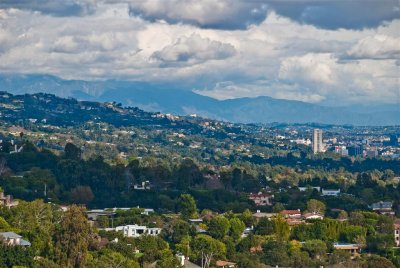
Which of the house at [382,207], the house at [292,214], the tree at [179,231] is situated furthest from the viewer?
the house at [382,207]

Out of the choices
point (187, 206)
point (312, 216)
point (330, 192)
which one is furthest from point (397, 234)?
point (330, 192)

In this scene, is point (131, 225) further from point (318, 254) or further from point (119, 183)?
point (119, 183)

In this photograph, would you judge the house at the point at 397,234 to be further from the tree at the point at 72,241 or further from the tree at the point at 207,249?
the tree at the point at 72,241

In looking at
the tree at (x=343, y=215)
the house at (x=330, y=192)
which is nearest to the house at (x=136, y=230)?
the tree at (x=343, y=215)

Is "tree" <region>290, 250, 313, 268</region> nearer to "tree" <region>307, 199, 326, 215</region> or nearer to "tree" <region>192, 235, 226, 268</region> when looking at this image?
"tree" <region>192, 235, 226, 268</region>

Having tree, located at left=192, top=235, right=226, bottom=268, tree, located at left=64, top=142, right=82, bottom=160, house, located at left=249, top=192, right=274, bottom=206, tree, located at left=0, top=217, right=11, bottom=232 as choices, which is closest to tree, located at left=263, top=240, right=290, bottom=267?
tree, located at left=192, top=235, right=226, bottom=268

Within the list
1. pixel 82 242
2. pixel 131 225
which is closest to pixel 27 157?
pixel 131 225
